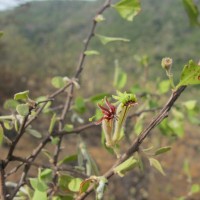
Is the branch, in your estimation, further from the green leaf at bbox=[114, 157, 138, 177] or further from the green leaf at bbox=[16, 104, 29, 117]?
the green leaf at bbox=[16, 104, 29, 117]

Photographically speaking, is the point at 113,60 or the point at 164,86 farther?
the point at 113,60

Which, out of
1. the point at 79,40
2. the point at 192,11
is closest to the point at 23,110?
the point at 192,11

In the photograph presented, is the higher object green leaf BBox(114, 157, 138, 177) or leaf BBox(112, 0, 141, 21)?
leaf BBox(112, 0, 141, 21)

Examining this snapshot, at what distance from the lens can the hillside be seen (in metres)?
10.1

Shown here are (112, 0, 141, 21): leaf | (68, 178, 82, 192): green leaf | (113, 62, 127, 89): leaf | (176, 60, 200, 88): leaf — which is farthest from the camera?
(113, 62, 127, 89): leaf

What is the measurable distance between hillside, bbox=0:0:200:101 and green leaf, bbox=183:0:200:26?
803 cm

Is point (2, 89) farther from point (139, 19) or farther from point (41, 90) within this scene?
point (139, 19)

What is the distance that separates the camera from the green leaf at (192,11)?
632mm

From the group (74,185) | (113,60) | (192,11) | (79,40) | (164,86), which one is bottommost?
(79,40)

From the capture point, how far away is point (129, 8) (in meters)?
0.73

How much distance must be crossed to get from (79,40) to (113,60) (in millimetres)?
8220

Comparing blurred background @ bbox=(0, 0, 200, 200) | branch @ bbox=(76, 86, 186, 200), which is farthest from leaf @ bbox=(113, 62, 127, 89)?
branch @ bbox=(76, 86, 186, 200)

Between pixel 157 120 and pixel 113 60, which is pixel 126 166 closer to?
pixel 157 120

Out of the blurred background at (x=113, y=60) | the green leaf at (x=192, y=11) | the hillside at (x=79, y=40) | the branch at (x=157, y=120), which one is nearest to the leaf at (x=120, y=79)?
the blurred background at (x=113, y=60)
